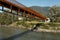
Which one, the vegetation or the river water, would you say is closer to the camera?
the river water

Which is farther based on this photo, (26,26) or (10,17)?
(10,17)

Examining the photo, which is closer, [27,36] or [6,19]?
[27,36]

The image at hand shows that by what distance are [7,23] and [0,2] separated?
64.1 metres

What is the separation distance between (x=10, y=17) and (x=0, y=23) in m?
5.90

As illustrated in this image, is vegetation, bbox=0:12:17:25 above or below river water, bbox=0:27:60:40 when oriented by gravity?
above

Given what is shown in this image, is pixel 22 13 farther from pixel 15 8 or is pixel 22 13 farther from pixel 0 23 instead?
pixel 0 23

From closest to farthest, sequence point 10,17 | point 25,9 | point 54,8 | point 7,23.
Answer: point 25,9 < point 54,8 < point 7,23 < point 10,17

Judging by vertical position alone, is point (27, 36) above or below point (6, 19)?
below

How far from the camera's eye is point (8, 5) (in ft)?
118

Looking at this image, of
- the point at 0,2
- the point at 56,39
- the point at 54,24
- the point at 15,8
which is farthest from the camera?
the point at 54,24

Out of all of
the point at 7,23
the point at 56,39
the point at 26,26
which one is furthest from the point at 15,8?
the point at 7,23

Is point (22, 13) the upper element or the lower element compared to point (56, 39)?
upper

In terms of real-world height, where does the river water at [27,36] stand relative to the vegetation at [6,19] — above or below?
below

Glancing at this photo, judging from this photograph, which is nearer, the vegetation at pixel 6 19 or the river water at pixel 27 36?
the river water at pixel 27 36
